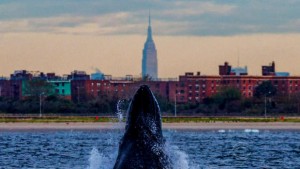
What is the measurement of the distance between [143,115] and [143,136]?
0.34 m

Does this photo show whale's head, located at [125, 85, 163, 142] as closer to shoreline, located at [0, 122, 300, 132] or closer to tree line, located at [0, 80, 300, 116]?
shoreline, located at [0, 122, 300, 132]

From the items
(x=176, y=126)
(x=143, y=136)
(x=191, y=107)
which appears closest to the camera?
(x=143, y=136)

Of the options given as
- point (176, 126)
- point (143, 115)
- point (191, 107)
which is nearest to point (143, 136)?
point (143, 115)

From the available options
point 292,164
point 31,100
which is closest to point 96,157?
point 292,164

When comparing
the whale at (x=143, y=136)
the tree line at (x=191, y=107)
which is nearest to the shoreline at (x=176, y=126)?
the tree line at (x=191, y=107)

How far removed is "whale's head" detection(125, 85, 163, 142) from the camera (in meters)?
16.4

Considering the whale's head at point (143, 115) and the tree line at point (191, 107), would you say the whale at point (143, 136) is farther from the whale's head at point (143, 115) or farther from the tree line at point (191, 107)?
the tree line at point (191, 107)

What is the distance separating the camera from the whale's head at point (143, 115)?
16375mm

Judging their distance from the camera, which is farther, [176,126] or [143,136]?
[176,126]

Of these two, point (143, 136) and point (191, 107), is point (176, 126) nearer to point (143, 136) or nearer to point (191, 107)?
point (191, 107)

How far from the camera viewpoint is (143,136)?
1648 cm

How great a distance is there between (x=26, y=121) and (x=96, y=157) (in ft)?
371

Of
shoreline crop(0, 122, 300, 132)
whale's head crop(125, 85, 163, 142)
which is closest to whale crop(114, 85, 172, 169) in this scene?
whale's head crop(125, 85, 163, 142)

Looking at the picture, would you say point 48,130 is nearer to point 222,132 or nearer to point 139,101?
point 222,132
